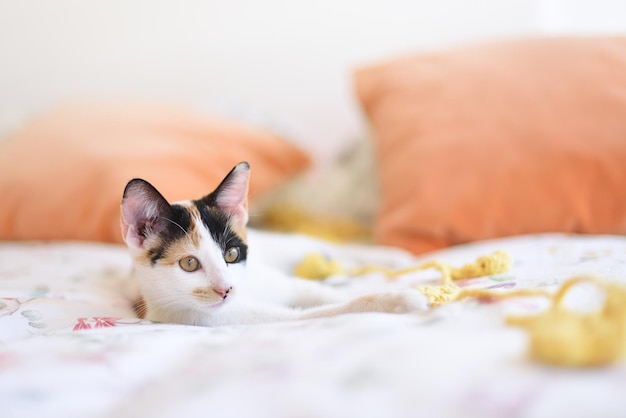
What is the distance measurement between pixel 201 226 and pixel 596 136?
989 mm

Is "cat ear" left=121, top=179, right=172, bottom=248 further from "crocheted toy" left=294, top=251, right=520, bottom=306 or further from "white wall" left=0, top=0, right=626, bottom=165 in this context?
"white wall" left=0, top=0, right=626, bottom=165

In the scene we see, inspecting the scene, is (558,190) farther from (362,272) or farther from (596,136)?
(362,272)

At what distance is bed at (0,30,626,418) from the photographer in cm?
54

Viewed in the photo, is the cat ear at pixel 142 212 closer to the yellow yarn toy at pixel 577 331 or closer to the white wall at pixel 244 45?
the yellow yarn toy at pixel 577 331

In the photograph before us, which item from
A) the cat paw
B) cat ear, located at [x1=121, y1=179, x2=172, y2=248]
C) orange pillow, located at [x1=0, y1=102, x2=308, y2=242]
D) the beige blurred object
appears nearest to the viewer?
A: the cat paw

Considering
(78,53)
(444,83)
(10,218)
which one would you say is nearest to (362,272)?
(444,83)

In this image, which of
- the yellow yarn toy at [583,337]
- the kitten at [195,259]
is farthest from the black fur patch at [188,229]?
the yellow yarn toy at [583,337]

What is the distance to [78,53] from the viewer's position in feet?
8.23

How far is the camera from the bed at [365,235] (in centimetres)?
54

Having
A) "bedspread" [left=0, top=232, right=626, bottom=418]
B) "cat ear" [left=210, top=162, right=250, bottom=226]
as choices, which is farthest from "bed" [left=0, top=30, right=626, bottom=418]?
"cat ear" [left=210, top=162, right=250, bottom=226]

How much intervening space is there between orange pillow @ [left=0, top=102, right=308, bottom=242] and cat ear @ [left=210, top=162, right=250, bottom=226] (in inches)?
13.7

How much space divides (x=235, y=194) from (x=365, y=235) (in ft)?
2.85

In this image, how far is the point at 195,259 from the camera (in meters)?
0.96

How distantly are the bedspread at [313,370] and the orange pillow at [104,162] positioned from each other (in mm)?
678
